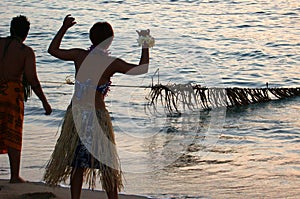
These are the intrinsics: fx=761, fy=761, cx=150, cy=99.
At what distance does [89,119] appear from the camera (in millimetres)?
5352

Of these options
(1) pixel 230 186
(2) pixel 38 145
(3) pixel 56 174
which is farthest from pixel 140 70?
(2) pixel 38 145

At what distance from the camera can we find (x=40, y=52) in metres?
17.3

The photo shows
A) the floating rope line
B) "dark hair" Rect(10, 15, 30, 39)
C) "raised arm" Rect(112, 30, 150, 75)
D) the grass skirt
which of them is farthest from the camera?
the floating rope line

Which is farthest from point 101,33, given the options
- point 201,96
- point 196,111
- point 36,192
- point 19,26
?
point 196,111

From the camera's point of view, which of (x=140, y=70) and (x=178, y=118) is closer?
(x=140, y=70)

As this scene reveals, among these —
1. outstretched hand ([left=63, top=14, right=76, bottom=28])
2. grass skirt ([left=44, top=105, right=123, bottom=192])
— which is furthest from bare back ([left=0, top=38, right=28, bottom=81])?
grass skirt ([left=44, top=105, right=123, bottom=192])

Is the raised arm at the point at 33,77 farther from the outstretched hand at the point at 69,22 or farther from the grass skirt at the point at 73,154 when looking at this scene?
the outstretched hand at the point at 69,22

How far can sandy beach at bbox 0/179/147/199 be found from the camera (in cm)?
605

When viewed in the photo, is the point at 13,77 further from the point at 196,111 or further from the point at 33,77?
the point at 196,111

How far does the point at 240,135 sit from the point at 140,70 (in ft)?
16.4

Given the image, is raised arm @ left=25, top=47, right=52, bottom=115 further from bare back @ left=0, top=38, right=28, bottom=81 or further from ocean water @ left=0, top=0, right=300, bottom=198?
ocean water @ left=0, top=0, right=300, bottom=198

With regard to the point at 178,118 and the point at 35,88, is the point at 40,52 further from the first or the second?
the point at 35,88

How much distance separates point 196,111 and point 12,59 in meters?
5.52

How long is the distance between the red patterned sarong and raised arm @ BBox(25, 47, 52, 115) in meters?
0.21
